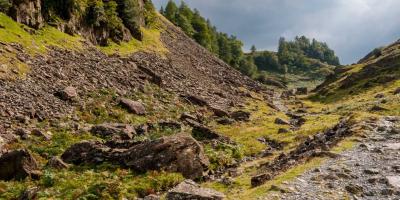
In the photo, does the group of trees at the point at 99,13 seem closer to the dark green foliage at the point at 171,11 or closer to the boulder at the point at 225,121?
the boulder at the point at 225,121

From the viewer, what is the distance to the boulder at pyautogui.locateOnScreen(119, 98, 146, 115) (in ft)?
159

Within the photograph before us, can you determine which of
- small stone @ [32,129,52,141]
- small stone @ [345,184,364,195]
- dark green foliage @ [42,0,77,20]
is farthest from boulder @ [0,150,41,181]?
dark green foliage @ [42,0,77,20]

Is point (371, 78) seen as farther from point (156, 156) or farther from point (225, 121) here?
point (156, 156)

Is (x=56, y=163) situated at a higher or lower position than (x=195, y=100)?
lower

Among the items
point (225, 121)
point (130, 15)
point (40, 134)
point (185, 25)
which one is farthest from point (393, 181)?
point (185, 25)

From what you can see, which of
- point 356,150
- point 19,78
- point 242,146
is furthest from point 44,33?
point 356,150

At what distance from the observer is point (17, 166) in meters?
27.5

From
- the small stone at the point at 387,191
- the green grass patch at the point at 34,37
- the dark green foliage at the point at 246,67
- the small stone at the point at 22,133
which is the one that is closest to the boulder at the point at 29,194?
the small stone at the point at 22,133

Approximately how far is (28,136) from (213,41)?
15207cm

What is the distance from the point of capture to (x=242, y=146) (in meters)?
40.5

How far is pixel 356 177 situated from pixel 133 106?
29.6 m

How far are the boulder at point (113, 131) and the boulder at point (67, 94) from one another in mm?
6138

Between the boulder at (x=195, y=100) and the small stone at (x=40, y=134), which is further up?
the boulder at (x=195, y=100)

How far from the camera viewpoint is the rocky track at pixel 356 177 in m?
22.8
